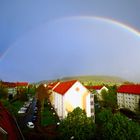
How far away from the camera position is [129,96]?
2990 inches

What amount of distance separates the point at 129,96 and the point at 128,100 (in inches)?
56.6

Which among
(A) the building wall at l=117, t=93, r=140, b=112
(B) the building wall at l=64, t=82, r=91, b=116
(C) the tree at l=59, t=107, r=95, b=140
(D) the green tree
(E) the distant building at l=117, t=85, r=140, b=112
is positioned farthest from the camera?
(E) the distant building at l=117, t=85, r=140, b=112

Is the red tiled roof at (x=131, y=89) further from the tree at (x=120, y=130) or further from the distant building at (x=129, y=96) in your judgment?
the tree at (x=120, y=130)

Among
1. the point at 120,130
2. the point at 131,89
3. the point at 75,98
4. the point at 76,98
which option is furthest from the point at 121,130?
the point at 131,89

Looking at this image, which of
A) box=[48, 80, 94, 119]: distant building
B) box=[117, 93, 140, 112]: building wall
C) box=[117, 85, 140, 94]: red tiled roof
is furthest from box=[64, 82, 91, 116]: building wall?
box=[117, 85, 140, 94]: red tiled roof

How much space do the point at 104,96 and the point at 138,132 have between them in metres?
50.3

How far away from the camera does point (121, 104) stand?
265 ft

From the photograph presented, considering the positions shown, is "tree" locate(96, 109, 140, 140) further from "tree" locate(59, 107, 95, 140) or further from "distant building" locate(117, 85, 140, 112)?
"distant building" locate(117, 85, 140, 112)

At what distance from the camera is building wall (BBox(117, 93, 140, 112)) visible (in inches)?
2810

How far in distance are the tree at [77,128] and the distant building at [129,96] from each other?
43499mm

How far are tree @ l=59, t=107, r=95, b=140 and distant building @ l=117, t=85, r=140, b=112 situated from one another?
4350 cm

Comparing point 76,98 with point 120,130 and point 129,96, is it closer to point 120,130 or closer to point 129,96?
point 120,130

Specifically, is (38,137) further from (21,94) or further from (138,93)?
(21,94)

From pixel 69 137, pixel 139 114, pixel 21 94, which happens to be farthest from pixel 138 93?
pixel 69 137
